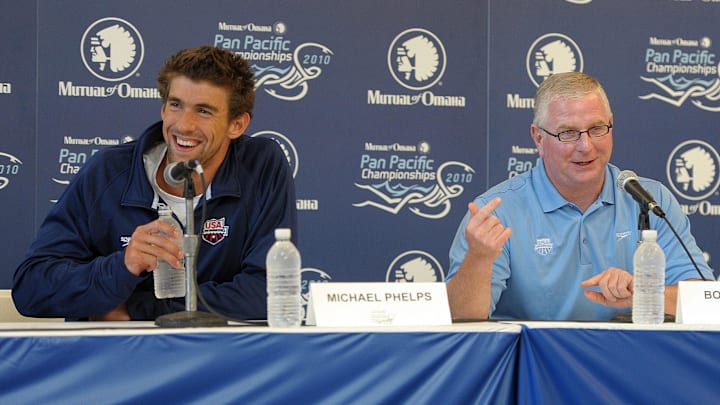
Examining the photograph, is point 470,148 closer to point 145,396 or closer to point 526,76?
point 526,76

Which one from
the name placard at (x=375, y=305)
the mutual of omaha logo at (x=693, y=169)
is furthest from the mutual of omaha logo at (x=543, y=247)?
the mutual of omaha logo at (x=693, y=169)

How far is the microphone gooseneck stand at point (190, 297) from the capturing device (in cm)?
192

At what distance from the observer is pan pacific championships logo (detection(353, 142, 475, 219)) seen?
4441 mm

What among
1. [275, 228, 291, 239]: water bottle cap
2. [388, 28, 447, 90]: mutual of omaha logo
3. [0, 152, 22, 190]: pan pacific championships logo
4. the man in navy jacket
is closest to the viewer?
[275, 228, 291, 239]: water bottle cap

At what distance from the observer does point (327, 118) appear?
4.42m

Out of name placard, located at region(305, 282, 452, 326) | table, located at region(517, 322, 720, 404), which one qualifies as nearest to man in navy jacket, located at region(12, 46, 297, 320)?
name placard, located at region(305, 282, 452, 326)

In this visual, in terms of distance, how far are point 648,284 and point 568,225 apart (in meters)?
0.64

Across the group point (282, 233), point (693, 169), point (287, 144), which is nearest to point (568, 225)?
point (282, 233)

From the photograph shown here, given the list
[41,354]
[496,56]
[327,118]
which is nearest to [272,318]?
[41,354]

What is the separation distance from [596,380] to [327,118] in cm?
276

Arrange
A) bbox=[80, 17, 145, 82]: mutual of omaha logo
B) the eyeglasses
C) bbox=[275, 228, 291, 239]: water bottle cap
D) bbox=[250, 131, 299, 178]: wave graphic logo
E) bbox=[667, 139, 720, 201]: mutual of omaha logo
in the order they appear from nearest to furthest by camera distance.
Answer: bbox=[275, 228, 291, 239]: water bottle cap → the eyeglasses → bbox=[80, 17, 145, 82]: mutual of omaha logo → bbox=[250, 131, 299, 178]: wave graphic logo → bbox=[667, 139, 720, 201]: mutual of omaha logo

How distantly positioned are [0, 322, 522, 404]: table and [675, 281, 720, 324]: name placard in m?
0.42

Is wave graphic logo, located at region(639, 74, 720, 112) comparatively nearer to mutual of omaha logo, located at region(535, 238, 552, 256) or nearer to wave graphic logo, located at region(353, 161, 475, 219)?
wave graphic logo, located at region(353, 161, 475, 219)

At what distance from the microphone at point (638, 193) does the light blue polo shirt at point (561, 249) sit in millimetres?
425
